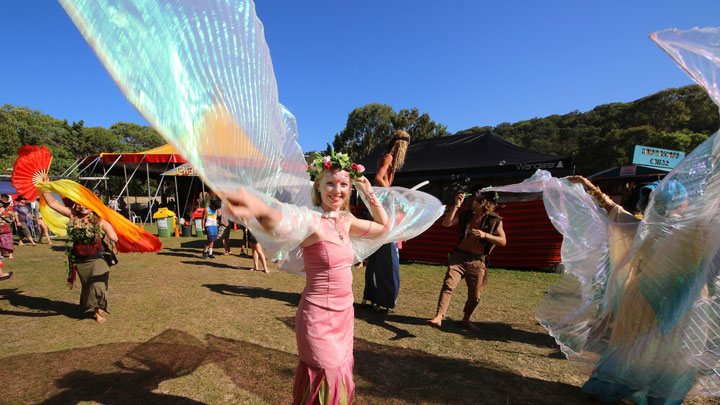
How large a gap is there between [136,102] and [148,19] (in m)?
0.37

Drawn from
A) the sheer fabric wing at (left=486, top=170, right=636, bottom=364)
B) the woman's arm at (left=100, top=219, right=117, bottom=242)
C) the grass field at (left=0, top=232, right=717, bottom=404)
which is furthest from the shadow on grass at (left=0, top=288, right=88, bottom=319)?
the sheer fabric wing at (left=486, top=170, right=636, bottom=364)

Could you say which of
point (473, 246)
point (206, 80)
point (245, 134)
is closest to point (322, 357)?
point (245, 134)

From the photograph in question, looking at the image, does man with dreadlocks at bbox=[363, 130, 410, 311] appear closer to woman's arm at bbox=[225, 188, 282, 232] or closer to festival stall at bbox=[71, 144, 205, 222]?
woman's arm at bbox=[225, 188, 282, 232]

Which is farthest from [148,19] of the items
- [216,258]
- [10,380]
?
[216,258]

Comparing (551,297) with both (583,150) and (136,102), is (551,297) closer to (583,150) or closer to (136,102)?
(136,102)

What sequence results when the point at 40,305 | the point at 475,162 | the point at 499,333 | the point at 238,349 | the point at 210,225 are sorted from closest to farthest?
the point at 238,349 < the point at 499,333 < the point at 40,305 < the point at 210,225 < the point at 475,162

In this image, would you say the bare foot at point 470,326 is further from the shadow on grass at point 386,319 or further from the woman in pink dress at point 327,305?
the woman in pink dress at point 327,305

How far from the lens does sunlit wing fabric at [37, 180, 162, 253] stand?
3.97m

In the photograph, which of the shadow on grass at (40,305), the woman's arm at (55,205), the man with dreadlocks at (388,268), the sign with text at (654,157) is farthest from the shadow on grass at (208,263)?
the sign with text at (654,157)

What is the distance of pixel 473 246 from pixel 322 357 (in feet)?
9.36

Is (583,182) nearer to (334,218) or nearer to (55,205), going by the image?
(334,218)

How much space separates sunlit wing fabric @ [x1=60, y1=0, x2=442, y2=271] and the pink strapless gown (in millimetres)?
282

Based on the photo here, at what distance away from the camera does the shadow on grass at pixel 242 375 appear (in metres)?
2.63

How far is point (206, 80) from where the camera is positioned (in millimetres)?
1299
